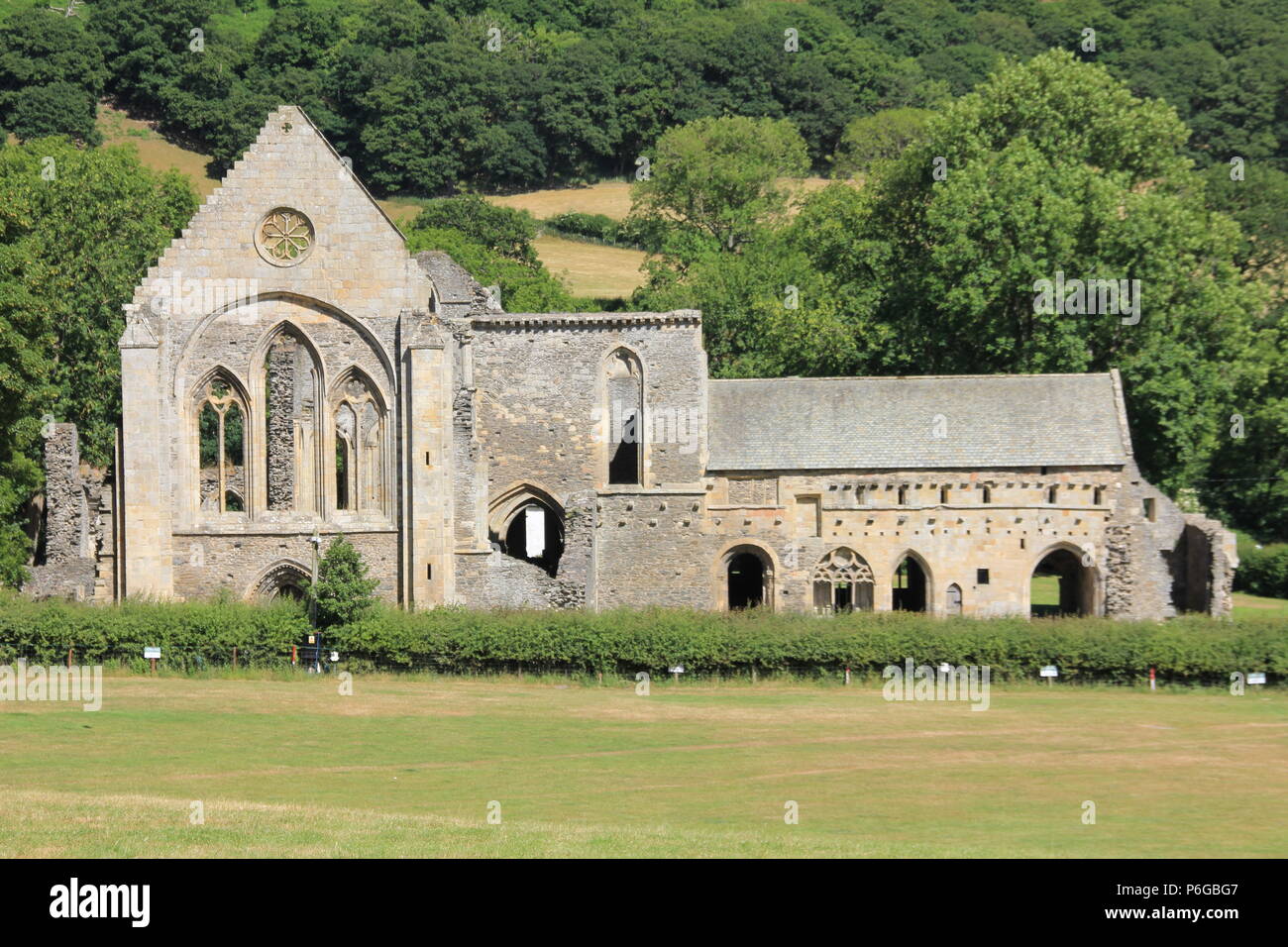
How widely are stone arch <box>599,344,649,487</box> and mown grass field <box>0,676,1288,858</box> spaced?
11765mm

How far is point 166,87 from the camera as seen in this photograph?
133875 millimetres

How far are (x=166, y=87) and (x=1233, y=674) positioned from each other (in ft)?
340

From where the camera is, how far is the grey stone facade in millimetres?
51656

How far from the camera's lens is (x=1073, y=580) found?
56281 millimetres

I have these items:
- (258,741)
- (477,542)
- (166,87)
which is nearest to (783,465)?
(477,542)

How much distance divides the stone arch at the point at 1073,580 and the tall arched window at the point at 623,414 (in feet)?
36.9

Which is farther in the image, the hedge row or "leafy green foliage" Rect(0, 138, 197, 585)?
"leafy green foliage" Rect(0, 138, 197, 585)

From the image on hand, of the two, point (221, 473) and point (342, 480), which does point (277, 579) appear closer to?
point (221, 473)

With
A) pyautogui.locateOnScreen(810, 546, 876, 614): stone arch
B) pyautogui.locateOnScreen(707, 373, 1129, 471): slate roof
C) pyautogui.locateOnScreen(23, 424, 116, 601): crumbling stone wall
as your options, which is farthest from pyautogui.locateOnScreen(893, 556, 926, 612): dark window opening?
Result: pyautogui.locateOnScreen(23, 424, 116, 601): crumbling stone wall

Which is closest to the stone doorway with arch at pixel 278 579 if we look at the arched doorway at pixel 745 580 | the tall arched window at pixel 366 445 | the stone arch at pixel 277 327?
the tall arched window at pixel 366 445

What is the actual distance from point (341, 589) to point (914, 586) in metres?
18.3

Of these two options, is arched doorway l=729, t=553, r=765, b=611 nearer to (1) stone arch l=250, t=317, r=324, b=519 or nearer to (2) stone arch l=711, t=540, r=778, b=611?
(2) stone arch l=711, t=540, r=778, b=611

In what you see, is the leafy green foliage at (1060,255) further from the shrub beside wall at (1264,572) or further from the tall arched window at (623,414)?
the tall arched window at (623,414)

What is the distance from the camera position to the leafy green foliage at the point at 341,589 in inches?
1826
